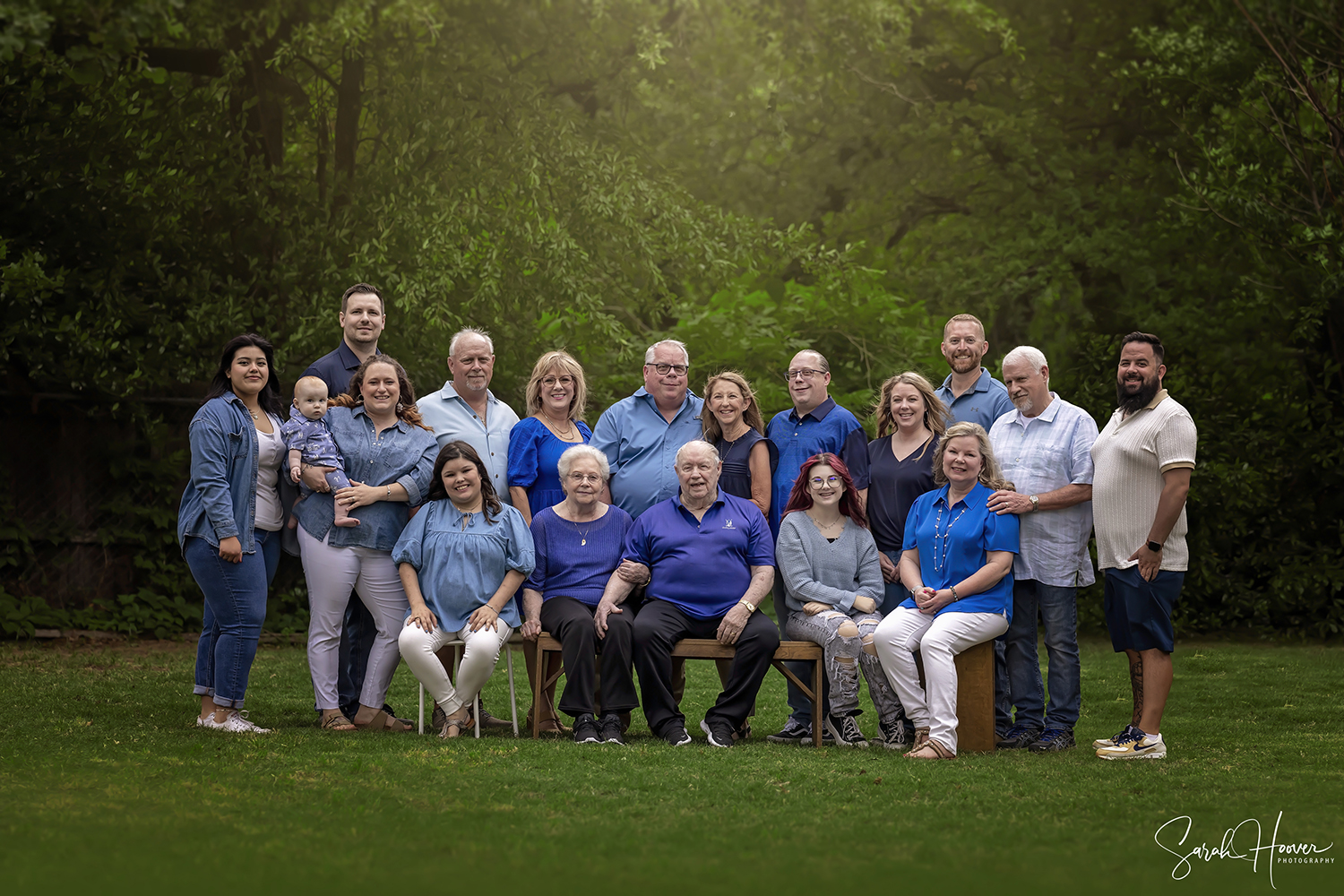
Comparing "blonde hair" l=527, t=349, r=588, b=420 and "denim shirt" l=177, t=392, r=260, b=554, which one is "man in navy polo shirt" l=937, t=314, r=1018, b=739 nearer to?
"blonde hair" l=527, t=349, r=588, b=420

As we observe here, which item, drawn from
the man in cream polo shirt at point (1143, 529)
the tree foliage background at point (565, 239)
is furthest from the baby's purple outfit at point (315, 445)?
the tree foliage background at point (565, 239)

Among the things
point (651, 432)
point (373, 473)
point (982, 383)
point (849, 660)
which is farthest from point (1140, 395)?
point (373, 473)

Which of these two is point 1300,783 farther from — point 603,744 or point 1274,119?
point 1274,119

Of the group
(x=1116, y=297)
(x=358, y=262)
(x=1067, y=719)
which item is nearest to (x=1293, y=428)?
(x=1116, y=297)

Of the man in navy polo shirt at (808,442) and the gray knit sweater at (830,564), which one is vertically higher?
the man in navy polo shirt at (808,442)

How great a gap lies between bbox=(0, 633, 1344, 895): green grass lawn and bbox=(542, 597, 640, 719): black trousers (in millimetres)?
210

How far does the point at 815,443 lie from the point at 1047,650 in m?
1.51

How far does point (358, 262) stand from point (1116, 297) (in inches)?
322

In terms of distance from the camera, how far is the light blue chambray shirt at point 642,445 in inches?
263

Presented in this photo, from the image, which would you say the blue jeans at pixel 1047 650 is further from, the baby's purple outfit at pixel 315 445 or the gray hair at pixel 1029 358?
the baby's purple outfit at pixel 315 445

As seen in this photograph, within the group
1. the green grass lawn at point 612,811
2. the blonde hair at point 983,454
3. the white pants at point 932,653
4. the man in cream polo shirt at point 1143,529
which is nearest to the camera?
the green grass lawn at point 612,811

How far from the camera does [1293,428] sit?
11766 millimetres

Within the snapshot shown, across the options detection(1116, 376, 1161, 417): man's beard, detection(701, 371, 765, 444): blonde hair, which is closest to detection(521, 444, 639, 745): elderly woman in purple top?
detection(701, 371, 765, 444): blonde hair

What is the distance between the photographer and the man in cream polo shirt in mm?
5652
